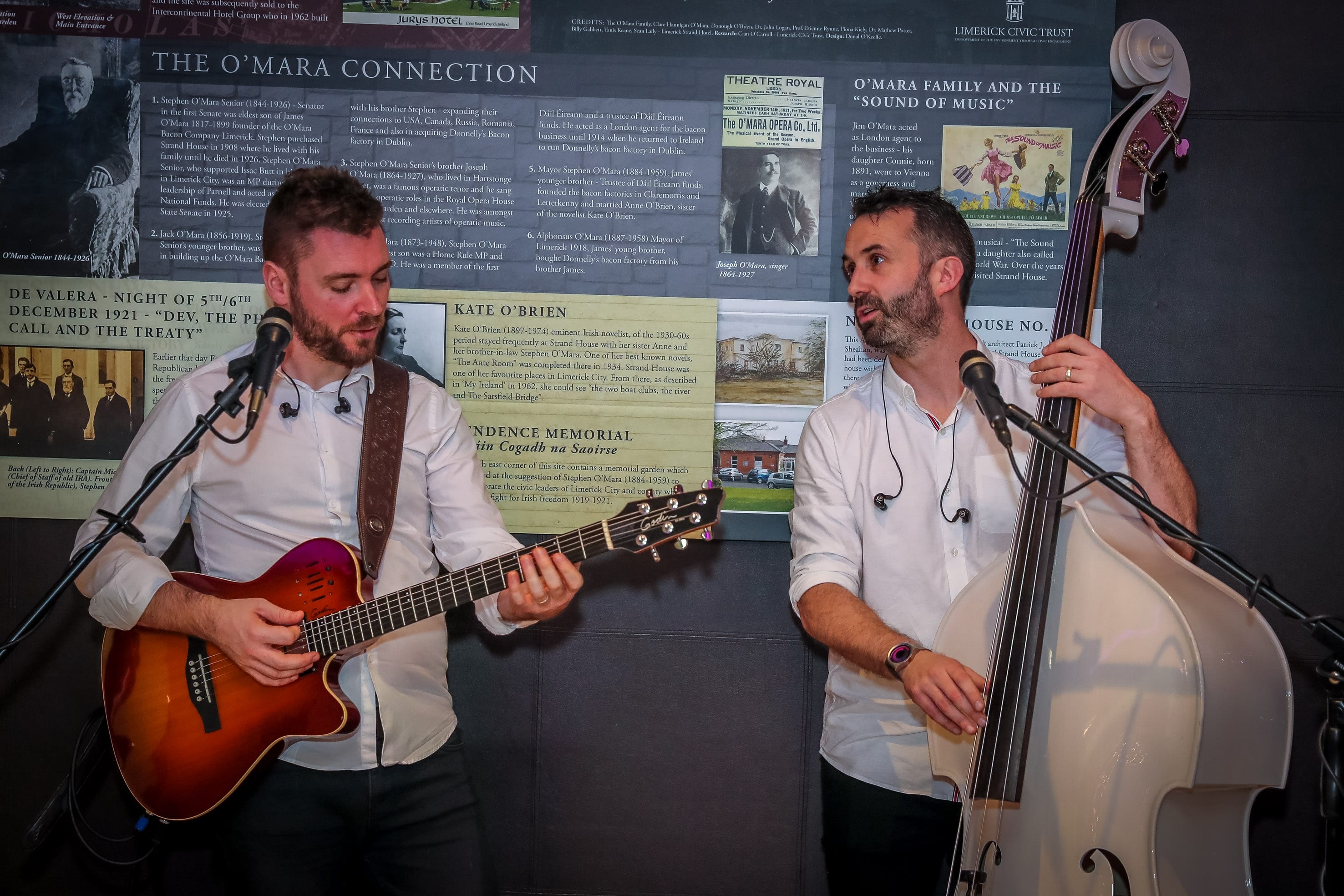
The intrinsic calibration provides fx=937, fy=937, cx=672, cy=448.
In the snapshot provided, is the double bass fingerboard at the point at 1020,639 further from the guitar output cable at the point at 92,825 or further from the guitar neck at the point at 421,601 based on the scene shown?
the guitar output cable at the point at 92,825

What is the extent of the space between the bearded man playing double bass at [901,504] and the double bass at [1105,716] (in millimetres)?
335

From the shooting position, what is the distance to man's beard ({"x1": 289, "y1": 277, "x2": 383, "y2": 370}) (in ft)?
7.88

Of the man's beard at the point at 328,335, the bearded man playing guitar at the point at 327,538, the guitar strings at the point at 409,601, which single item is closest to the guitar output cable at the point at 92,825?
the bearded man playing guitar at the point at 327,538

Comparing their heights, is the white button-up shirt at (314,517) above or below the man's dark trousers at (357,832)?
above

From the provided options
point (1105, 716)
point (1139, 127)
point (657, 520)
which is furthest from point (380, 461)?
point (1139, 127)

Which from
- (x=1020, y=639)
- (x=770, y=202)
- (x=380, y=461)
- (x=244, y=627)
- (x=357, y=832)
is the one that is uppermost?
(x=770, y=202)

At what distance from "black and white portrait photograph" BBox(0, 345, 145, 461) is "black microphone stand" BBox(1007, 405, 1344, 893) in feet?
Result: 8.61

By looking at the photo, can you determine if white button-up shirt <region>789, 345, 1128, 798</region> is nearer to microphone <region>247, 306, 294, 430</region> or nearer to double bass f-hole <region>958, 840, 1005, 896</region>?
double bass f-hole <region>958, 840, 1005, 896</region>

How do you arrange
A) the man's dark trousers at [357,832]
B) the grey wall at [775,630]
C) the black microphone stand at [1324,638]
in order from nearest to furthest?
the black microphone stand at [1324,638] < the man's dark trousers at [357,832] < the grey wall at [775,630]

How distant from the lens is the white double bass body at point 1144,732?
1.62 meters

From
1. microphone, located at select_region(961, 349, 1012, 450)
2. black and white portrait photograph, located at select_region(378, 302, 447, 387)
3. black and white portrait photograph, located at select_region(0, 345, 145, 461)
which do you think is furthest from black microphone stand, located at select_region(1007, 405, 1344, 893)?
black and white portrait photograph, located at select_region(0, 345, 145, 461)

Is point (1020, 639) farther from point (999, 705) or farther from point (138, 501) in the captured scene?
point (138, 501)

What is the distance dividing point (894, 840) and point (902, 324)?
1298 millimetres

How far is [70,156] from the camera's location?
2.89 m
